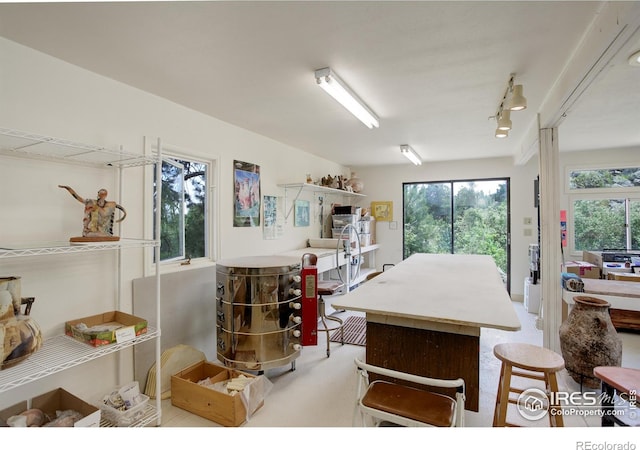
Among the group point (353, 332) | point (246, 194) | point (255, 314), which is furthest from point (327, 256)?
point (255, 314)

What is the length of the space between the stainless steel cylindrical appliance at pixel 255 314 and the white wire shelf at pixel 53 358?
0.62 meters

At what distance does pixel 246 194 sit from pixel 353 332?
2.10 metres

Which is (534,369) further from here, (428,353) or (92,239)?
(92,239)

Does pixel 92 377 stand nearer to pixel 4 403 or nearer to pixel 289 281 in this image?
pixel 4 403

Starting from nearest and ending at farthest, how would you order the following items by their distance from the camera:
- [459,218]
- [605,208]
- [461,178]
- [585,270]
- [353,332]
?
[353,332] → [585,270] → [605,208] → [461,178] → [459,218]

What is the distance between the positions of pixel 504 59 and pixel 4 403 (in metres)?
3.63

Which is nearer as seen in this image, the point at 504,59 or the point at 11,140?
the point at 11,140

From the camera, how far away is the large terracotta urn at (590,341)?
2451mm

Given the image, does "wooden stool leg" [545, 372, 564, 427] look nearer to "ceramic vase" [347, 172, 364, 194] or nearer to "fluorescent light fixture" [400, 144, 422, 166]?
"fluorescent light fixture" [400, 144, 422, 166]

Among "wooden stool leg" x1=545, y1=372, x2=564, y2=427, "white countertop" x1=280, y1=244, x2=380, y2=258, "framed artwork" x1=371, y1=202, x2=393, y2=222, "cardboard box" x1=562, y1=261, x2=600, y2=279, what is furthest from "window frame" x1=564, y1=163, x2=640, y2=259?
"wooden stool leg" x1=545, y1=372, x2=564, y2=427

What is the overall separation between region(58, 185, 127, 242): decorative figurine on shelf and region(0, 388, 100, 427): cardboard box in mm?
936

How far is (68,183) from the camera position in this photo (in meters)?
2.07

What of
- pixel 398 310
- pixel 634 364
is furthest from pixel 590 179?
pixel 398 310

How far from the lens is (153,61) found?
2.04 metres
